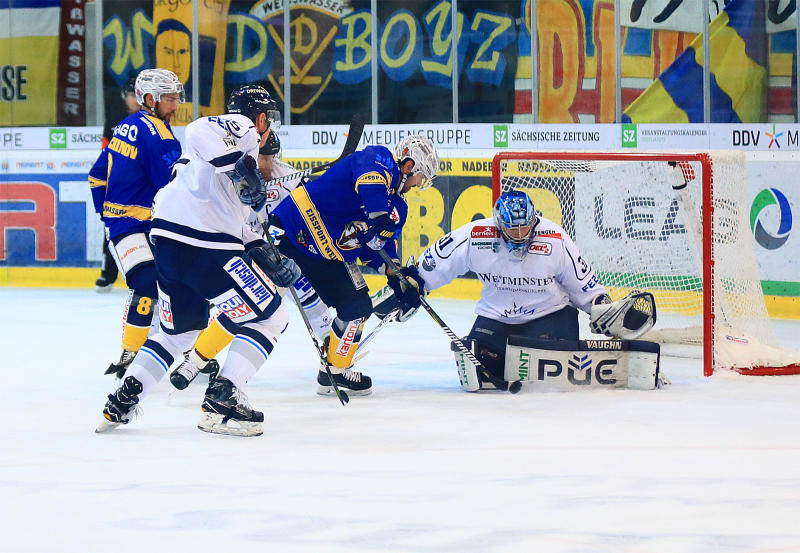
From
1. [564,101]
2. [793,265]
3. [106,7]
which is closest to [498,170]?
[793,265]

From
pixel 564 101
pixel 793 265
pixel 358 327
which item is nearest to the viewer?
pixel 358 327

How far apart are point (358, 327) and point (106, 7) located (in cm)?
563

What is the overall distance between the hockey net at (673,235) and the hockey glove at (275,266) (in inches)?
70.1

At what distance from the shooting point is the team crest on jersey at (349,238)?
185 inches

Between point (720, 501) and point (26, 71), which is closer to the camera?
point (720, 501)

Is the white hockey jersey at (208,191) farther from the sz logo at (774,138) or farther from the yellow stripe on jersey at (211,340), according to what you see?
the sz logo at (774,138)

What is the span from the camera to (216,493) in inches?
125

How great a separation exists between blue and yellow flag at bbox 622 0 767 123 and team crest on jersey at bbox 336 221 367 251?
3652 millimetres

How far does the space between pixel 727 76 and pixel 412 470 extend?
16.6ft

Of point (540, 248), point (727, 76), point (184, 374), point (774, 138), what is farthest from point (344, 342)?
point (727, 76)

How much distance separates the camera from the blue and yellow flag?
7676 millimetres

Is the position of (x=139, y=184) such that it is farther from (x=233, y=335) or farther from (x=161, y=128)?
(x=233, y=335)

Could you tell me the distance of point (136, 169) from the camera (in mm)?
4867

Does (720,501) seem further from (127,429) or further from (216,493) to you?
(127,429)
